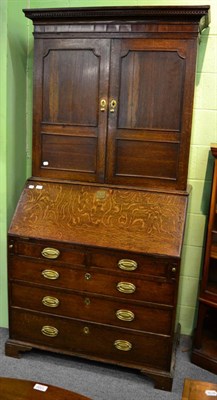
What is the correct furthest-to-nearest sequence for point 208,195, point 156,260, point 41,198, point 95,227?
1. point 208,195
2. point 41,198
3. point 95,227
4. point 156,260

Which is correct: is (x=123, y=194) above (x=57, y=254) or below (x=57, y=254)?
above

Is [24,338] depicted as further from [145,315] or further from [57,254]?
[145,315]

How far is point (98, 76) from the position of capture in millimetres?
2281

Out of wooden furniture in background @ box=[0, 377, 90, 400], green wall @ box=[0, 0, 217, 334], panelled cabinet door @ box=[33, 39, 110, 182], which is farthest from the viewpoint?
green wall @ box=[0, 0, 217, 334]

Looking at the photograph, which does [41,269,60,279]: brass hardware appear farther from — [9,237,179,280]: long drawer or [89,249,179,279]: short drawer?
[89,249,179,279]: short drawer

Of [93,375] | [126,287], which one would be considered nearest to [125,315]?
[126,287]

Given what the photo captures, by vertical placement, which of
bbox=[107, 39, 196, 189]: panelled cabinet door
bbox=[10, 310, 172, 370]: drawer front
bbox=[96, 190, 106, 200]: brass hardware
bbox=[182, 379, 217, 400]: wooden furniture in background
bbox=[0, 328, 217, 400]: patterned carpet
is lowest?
bbox=[0, 328, 217, 400]: patterned carpet

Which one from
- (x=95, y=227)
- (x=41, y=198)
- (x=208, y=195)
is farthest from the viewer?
(x=208, y=195)

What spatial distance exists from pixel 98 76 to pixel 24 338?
5.51ft

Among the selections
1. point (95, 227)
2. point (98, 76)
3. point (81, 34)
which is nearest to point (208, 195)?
point (95, 227)

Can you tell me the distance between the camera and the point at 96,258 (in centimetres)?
217

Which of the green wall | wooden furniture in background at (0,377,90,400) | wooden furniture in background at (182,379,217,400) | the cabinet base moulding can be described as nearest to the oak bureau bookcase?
the cabinet base moulding

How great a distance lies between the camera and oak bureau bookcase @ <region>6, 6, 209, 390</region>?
2.14m

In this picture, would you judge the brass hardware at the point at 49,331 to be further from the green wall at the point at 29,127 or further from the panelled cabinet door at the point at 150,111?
the panelled cabinet door at the point at 150,111
